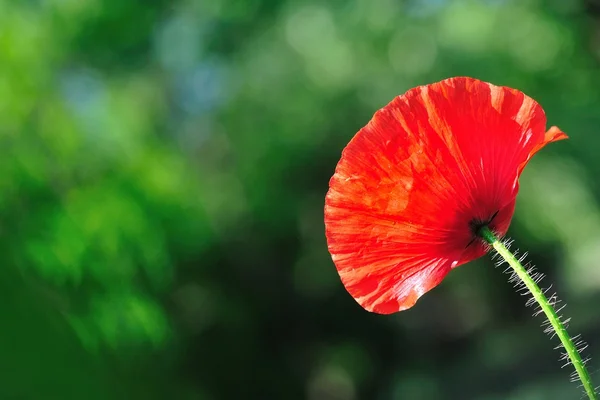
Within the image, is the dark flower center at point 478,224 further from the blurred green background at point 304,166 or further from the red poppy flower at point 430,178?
the blurred green background at point 304,166

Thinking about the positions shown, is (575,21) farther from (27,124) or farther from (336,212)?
(336,212)

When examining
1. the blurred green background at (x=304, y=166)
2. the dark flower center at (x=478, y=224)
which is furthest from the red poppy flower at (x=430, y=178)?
the blurred green background at (x=304, y=166)

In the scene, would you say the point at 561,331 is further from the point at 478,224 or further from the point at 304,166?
the point at 304,166

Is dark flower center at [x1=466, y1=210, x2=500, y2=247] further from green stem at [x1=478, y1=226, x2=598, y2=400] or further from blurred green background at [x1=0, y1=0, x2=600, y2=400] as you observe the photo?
blurred green background at [x1=0, y1=0, x2=600, y2=400]

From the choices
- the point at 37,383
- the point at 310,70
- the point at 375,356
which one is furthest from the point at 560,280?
the point at 37,383

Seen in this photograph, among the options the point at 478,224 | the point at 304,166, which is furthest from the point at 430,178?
the point at 304,166
